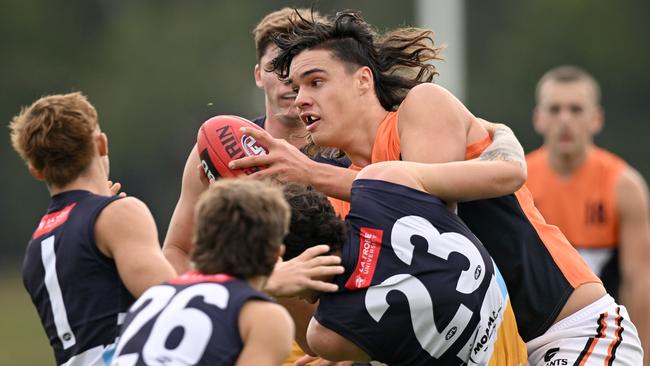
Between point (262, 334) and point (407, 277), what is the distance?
35.3 inches

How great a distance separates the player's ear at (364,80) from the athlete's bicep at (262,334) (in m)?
1.75

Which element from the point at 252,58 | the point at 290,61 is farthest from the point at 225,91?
the point at 290,61

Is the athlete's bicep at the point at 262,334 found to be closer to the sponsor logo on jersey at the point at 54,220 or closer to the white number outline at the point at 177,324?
the white number outline at the point at 177,324

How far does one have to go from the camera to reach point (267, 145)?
5117 millimetres

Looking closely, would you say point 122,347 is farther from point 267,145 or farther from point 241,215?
point 267,145

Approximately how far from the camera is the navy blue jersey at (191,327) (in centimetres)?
375

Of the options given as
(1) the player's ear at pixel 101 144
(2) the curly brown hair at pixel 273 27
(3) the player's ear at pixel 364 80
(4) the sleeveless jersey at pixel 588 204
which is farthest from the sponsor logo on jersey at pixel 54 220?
(4) the sleeveless jersey at pixel 588 204

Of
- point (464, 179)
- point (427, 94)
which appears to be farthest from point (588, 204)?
point (464, 179)

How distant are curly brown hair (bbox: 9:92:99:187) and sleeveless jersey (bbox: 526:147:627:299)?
213 inches

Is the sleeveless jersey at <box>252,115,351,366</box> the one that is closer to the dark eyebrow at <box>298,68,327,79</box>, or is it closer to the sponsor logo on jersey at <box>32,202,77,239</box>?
the dark eyebrow at <box>298,68,327,79</box>

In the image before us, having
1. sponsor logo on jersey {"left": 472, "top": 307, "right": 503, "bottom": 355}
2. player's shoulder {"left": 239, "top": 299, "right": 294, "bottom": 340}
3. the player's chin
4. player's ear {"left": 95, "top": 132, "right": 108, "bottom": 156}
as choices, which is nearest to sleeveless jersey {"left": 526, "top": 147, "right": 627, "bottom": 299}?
the player's chin

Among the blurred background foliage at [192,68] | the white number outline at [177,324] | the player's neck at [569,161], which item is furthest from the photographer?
the blurred background foliage at [192,68]

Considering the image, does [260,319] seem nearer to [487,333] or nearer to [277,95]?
[487,333]

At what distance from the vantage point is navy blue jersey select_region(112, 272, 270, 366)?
375cm
